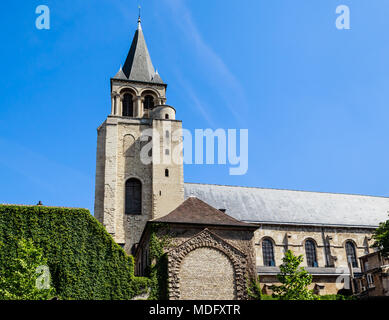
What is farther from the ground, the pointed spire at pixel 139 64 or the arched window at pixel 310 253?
the pointed spire at pixel 139 64

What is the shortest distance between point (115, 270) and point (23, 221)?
562 centimetres

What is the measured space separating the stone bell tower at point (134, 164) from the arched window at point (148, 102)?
0.41 feet

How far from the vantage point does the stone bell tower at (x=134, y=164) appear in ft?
110

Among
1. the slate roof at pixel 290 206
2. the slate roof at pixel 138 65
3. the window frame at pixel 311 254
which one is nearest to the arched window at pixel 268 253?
the slate roof at pixel 290 206

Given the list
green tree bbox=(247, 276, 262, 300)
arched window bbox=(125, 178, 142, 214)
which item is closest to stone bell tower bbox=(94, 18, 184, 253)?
arched window bbox=(125, 178, 142, 214)

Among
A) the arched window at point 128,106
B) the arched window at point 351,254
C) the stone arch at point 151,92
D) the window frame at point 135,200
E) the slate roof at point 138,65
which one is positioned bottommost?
the arched window at point 351,254

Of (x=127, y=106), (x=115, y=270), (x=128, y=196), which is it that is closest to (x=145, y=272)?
(x=115, y=270)

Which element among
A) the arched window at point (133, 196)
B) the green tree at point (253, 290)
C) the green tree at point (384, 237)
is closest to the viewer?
the green tree at point (253, 290)

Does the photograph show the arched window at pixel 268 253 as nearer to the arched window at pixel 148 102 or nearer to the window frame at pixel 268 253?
the window frame at pixel 268 253

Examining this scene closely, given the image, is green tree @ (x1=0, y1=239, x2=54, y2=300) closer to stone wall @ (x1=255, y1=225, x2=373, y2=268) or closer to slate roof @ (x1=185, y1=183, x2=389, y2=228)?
slate roof @ (x1=185, y1=183, x2=389, y2=228)

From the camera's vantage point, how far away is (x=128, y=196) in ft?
114

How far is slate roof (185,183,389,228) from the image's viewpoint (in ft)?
125

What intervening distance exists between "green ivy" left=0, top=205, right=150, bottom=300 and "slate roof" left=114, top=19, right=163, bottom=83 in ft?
64.9

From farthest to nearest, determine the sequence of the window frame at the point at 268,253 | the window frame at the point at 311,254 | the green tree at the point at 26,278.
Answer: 1. the window frame at the point at 311,254
2. the window frame at the point at 268,253
3. the green tree at the point at 26,278
